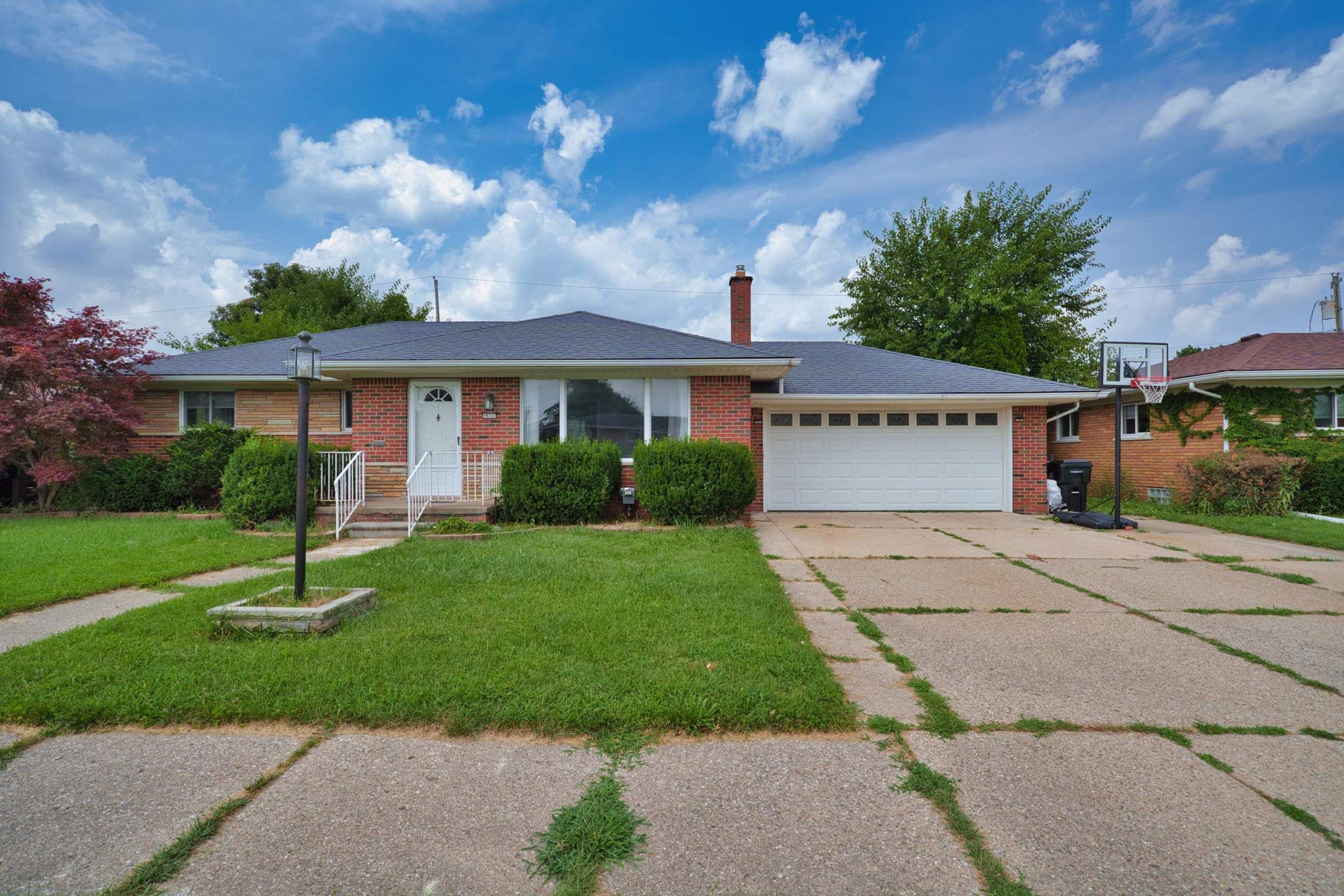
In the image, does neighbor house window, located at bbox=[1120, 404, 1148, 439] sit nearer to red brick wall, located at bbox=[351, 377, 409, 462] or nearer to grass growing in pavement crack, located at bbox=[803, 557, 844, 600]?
grass growing in pavement crack, located at bbox=[803, 557, 844, 600]

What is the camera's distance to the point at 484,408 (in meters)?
10.2

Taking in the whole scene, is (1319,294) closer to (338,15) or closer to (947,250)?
(947,250)

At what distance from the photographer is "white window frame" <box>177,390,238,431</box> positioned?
12.1 meters

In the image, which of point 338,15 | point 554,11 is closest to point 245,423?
point 338,15

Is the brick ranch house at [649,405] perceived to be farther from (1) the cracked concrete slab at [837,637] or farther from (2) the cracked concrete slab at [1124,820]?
(2) the cracked concrete slab at [1124,820]

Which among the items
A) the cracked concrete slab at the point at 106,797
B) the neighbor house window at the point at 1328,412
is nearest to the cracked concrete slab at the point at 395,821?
the cracked concrete slab at the point at 106,797

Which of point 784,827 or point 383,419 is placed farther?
point 383,419

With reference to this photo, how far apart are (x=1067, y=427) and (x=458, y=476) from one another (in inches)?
599

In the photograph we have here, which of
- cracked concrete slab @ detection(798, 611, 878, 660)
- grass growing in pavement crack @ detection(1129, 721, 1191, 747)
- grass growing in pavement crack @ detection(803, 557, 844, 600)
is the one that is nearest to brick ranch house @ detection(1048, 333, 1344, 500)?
grass growing in pavement crack @ detection(803, 557, 844, 600)

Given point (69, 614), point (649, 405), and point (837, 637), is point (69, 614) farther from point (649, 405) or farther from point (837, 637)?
point (649, 405)

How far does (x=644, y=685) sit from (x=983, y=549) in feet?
20.6

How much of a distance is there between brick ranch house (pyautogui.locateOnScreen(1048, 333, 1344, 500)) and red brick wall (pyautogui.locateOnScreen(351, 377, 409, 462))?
1268 centimetres

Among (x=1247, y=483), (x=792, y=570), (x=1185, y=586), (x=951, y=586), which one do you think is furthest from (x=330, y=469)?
(x=1247, y=483)


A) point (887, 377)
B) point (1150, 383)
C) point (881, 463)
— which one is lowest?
point (881, 463)
